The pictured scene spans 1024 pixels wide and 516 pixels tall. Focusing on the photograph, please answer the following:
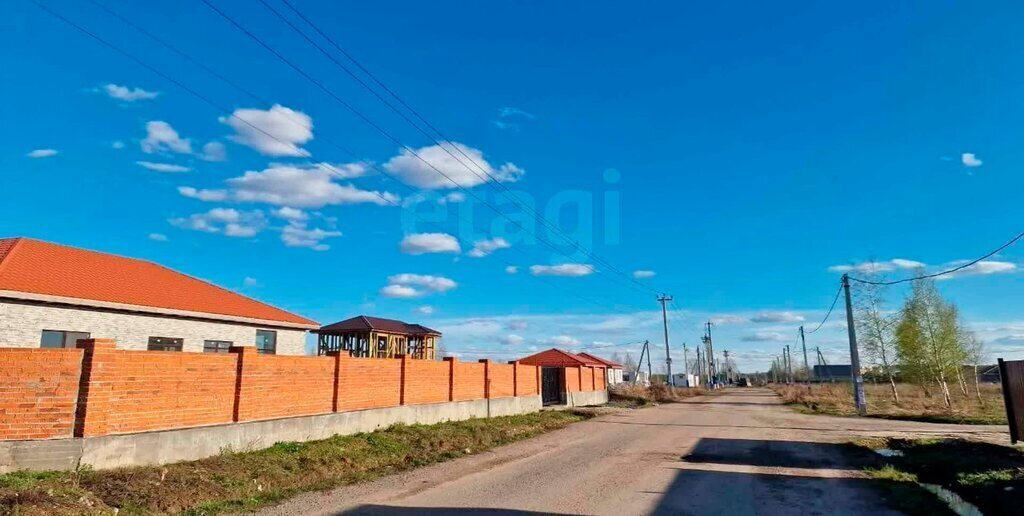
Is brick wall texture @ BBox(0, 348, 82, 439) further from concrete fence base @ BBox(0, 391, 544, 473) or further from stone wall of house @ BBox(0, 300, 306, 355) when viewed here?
stone wall of house @ BBox(0, 300, 306, 355)

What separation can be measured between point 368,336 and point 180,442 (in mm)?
18273

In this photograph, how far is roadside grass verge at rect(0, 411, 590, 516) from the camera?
7250mm

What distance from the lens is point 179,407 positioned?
1026cm

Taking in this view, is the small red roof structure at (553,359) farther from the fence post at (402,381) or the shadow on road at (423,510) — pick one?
the shadow on road at (423,510)

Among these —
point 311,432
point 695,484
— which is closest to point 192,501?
point 311,432

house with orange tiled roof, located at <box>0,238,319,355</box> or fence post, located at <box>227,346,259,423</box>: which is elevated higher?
house with orange tiled roof, located at <box>0,238,319,355</box>

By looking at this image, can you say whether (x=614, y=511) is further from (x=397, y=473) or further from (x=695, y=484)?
(x=397, y=473)

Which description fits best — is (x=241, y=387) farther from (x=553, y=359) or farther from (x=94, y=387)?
(x=553, y=359)

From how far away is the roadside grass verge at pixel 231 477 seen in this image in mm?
7250

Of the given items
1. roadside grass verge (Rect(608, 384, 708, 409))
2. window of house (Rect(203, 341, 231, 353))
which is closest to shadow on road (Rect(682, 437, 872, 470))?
window of house (Rect(203, 341, 231, 353))

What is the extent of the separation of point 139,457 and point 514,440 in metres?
9.87

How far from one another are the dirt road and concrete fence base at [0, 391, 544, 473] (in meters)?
2.76

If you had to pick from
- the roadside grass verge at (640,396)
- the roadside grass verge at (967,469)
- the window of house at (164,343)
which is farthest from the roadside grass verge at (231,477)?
the roadside grass verge at (640,396)

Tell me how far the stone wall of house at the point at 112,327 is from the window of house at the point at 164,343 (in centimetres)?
10
